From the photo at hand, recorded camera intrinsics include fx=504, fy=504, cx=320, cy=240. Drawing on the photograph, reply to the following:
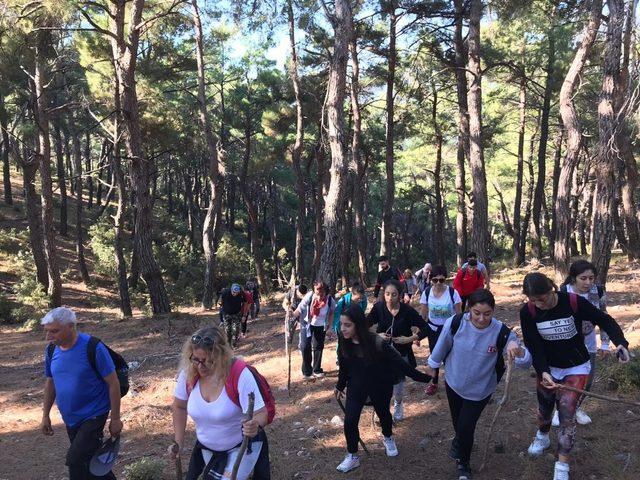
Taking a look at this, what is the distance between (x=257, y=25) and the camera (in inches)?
540

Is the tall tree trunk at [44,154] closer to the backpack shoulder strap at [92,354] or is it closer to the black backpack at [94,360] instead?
the black backpack at [94,360]

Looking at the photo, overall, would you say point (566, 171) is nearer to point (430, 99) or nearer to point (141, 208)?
point (141, 208)

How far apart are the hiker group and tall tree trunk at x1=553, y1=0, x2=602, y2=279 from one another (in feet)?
18.8

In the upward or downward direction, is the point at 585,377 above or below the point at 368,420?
above

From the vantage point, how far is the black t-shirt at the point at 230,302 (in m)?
10.0

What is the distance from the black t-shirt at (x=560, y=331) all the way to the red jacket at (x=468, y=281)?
3701 mm

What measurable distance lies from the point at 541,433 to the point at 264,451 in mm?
2764

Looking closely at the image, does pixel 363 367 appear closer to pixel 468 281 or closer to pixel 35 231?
pixel 468 281

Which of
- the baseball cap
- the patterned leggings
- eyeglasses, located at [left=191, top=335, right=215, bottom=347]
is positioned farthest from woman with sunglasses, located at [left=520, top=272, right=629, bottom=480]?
the baseball cap

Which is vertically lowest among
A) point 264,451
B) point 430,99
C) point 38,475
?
point 38,475

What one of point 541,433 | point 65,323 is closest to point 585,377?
point 541,433

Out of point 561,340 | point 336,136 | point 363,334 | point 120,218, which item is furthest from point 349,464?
point 120,218

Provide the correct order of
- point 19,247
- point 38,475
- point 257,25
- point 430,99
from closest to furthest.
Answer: point 38,475 < point 257,25 < point 430,99 < point 19,247

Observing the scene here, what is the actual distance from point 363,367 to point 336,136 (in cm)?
609
